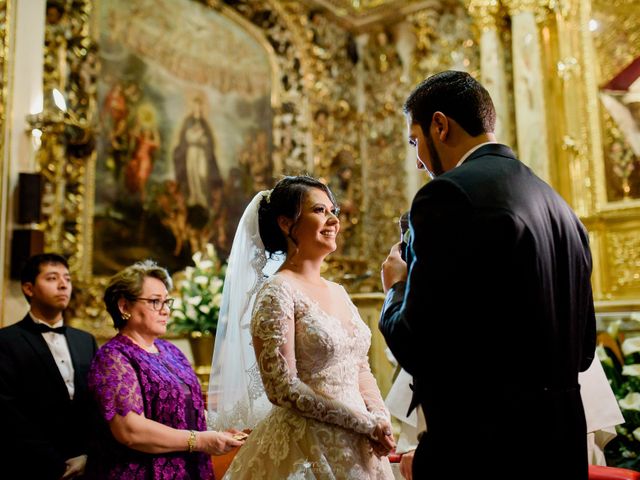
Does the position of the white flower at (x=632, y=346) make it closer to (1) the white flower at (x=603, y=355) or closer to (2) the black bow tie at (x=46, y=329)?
(1) the white flower at (x=603, y=355)

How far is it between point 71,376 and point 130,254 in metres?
2.57

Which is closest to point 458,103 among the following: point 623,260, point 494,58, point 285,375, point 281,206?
point 281,206

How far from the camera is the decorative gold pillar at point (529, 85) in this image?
7359mm

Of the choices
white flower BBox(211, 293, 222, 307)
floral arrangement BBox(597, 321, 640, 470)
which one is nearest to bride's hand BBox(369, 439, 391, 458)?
floral arrangement BBox(597, 321, 640, 470)

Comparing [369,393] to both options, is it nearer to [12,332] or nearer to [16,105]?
[12,332]

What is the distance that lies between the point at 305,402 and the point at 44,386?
2.05 metres

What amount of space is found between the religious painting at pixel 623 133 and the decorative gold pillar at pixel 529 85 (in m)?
0.63

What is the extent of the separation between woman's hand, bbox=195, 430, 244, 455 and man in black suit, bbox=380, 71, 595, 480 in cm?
124

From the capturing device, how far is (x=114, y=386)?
278cm

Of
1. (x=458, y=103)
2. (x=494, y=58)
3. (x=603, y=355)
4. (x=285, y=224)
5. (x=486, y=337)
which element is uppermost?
(x=494, y=58)

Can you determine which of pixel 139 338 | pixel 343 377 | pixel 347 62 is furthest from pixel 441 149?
pixel 347 62

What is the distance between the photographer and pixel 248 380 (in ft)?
8.90

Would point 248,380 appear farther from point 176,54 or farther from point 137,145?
point 176,54

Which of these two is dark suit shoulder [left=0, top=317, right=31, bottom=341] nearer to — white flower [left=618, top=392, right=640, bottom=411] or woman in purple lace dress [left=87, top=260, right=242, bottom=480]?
woman in purple lace dress [left=87, top=260, right=242, bottom=480]
